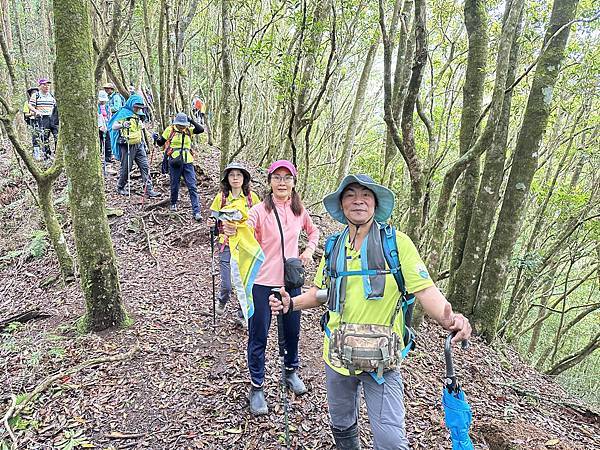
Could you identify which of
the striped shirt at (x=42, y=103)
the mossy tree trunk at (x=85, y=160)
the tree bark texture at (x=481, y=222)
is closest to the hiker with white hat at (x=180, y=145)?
the mossy tree trunk at (x=85, y=160)

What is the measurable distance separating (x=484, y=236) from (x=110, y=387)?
6.12m

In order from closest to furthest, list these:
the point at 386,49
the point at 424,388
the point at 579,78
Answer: the point at 424,388 < the point at 386,49 < the point at 579,78

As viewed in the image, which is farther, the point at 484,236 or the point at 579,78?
the point at 579,78

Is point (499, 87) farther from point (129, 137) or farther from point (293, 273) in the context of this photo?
point (129, 137)

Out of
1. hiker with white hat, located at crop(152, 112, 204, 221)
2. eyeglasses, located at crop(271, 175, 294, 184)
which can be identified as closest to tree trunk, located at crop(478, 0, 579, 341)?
eyeglasses, located at crop(271, 175, 294, 184)

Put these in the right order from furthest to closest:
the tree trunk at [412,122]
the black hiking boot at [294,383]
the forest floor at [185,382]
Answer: the tree trunk at [412,122], the black hiking boot at [294,383], the forest floor at [185,382]

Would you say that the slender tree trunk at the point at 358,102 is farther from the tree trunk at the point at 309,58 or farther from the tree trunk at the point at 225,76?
the tree trunk at the point at 225,76

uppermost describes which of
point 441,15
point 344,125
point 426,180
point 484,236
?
point 441,15

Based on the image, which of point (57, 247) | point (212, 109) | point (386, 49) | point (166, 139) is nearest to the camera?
point (386, 49)

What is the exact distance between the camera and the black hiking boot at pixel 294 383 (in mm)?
4344

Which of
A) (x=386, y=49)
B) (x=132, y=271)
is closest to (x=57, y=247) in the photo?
(x=132, y=271)

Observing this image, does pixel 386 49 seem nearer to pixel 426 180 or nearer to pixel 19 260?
pixel 426 180

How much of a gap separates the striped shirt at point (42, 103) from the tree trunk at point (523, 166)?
12737mm

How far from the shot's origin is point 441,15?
1016cm
